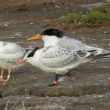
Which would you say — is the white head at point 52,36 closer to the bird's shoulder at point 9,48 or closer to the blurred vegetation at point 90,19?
the bird's shoulder at point 9,48

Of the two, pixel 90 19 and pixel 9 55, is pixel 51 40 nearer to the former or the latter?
pixel 9 55

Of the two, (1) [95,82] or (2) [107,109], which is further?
(1) [95,82]

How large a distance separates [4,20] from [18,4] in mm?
3698

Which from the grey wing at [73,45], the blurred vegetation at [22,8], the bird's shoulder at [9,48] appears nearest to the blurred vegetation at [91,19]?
the blurred vegetation at [22,8]

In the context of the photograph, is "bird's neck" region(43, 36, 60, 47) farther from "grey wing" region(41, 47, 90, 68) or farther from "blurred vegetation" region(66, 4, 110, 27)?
"blurred vegetation" region(66, 4, 110, 27)

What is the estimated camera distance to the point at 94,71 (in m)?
10.9

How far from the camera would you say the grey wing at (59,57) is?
31.0ft

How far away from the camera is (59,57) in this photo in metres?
9.48

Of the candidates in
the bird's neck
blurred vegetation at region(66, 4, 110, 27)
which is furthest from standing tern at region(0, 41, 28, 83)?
blurred vegetation at region(66, 4, 110, 27)

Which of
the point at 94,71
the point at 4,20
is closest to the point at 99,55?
the point at 94,71

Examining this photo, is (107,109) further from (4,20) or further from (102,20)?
(4,20)

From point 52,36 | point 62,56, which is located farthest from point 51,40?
point 62,56

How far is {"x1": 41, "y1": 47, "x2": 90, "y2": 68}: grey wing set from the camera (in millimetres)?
9453

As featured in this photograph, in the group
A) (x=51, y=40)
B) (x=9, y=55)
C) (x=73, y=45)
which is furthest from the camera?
(x=9, y=55)
